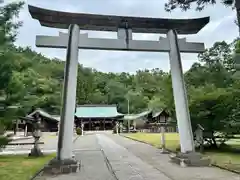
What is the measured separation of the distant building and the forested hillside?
14.4ft

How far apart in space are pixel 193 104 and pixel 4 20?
861 cm

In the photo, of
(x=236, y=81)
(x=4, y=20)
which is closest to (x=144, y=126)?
(x=236, y=81)

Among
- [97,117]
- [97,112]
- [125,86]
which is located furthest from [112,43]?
[125,86]

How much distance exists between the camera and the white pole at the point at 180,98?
28.8 feet

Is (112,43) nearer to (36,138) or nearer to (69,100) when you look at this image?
(69,100)

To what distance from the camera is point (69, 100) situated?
837cm

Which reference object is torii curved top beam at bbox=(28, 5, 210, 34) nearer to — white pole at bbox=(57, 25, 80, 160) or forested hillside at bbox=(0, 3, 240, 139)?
white pole at bbox=(57, 25, 80, 160)

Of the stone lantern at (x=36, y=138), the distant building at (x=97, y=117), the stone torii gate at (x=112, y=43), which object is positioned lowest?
the stone lantern at (x=36, y=138)

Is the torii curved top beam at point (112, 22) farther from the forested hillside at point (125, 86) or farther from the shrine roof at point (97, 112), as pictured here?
the shrine roof at point (97, 112)

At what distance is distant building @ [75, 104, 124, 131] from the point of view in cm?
4588

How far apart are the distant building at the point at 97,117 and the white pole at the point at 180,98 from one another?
36.9 meters

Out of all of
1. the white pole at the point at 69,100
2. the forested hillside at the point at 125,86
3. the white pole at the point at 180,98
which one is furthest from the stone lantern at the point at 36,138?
the white pole at the point at 180,98

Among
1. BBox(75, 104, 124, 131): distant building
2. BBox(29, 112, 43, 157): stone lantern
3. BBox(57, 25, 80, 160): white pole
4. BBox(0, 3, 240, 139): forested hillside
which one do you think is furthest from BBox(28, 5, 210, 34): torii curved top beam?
BBox(75, 104, 124, 131): distant building

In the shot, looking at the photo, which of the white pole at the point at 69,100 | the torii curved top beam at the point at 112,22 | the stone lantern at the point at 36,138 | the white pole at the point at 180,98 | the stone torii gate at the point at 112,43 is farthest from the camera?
the stone lantern at the point at 36,138
